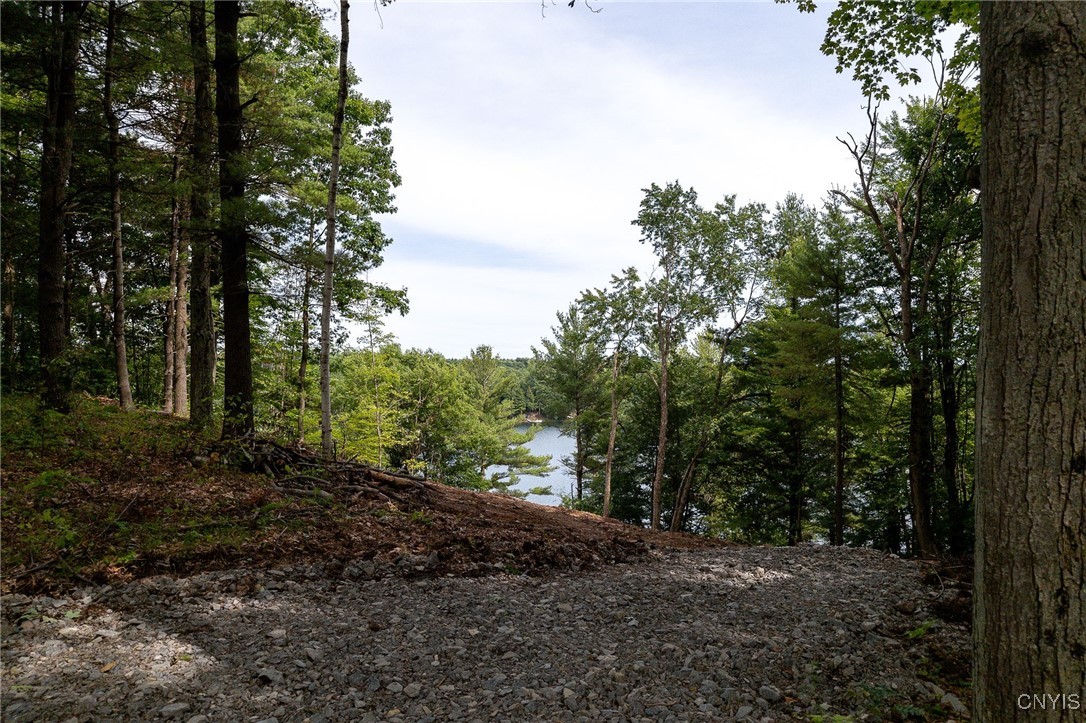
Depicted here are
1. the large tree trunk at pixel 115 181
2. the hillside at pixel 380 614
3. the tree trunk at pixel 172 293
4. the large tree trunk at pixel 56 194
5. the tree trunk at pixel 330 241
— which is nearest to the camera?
the hillside at pixel 380 614

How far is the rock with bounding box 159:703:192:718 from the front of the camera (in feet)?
9.30

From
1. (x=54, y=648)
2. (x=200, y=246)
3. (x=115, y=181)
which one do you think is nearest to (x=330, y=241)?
(x=200, y=246)

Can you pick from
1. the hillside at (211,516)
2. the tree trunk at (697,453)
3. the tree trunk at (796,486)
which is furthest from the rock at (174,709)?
the tree trunk at (796,486)

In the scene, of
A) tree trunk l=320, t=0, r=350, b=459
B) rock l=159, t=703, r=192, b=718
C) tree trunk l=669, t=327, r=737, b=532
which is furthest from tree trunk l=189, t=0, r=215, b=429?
tree trunk l=669, t=327, r=737, b=532

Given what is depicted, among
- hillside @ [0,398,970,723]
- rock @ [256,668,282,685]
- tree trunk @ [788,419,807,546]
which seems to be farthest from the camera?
tree trunk @ [788,419,807,546]

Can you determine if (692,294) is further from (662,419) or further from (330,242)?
(330,242)

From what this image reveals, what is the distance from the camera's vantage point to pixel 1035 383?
205cm

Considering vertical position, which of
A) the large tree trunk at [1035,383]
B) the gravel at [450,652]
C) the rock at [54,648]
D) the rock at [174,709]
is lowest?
the gravel at [450,652]

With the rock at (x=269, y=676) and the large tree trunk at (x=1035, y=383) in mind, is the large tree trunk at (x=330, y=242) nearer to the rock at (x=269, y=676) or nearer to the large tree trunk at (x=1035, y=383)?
the rock at (x=269, y=676)

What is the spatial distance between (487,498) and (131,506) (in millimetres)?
6909

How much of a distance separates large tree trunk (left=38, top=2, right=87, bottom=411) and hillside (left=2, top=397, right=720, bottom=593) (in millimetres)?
800

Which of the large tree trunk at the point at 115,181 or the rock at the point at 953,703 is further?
the large tree trunk at the point at 115,181

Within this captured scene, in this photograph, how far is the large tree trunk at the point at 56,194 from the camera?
A: 26.1 feet

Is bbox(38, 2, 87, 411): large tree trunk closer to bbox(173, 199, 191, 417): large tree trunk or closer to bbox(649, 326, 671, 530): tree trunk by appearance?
bbox(173, 199, 191, 417): large tree trunk
